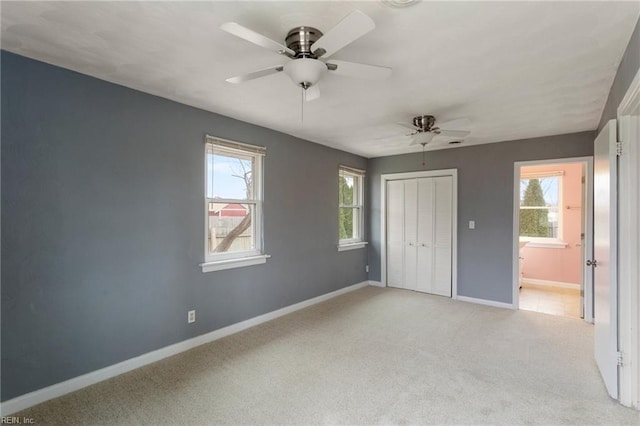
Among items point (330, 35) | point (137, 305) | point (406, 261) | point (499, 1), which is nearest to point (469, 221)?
point (406, 261)

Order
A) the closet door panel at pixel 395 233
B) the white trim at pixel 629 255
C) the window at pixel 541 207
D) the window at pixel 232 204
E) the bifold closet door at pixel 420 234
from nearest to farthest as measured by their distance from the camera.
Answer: the white trim at pixel 629 255 → the window at pixel 232 204 → the bifold closet door at pixel 420 234 → the closet door panel at pixel 395 233 → the window at pixel 541 207

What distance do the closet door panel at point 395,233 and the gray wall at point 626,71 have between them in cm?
314

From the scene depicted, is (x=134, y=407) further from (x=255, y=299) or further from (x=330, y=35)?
(x=330, y=35)

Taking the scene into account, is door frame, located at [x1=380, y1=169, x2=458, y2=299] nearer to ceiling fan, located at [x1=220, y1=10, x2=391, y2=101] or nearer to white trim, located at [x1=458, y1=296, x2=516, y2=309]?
white trim, located at [x1=458, y1=296, x2=516, y2=309]

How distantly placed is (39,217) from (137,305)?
3.26 ft

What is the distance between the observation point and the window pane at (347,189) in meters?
5.26

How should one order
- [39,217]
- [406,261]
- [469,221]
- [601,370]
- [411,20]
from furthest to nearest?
[406,261]
[469,221]
[601,370]
[39,217]
[411,20]

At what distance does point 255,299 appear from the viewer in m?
3.71

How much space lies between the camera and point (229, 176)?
350 centimetres

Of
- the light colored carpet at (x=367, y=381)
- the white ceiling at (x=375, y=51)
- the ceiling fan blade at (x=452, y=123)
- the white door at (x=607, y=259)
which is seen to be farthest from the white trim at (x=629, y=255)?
the ceiling fan blade at (x=452, y=123)

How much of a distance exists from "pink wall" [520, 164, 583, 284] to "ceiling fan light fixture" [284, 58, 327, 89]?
214 inches

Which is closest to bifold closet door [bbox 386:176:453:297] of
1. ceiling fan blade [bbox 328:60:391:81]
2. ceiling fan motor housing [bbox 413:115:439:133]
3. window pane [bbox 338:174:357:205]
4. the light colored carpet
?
window pane [bbox 338:174:357:205]

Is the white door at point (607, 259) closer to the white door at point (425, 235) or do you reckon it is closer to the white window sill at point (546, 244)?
the white door at point (425, 235)

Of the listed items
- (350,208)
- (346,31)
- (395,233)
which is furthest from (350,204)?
(346,31)
